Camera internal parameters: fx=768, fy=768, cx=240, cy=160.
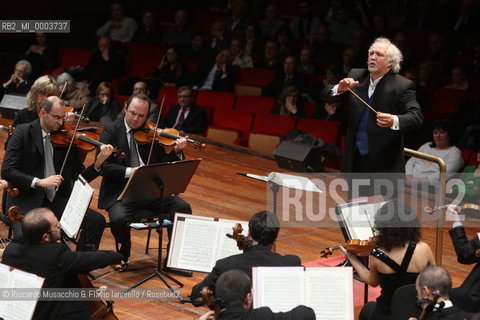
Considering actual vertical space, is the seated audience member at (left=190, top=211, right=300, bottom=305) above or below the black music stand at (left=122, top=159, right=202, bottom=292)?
below

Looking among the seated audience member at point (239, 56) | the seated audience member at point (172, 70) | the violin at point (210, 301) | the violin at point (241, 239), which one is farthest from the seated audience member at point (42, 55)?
the violin at point (210, 301)

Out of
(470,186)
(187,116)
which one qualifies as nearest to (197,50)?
(187,116)

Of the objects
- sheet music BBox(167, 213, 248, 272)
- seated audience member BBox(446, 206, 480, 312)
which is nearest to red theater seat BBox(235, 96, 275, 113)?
sheet music BBox(167, 213, 248, 272)

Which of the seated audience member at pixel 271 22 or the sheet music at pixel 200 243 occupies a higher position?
the seated audience member at pixel 271 22

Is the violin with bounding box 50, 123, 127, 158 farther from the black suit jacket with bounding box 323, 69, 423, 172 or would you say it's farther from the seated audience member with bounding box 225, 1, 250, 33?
the seated audience member with bounding box 225, 1, 250, 33

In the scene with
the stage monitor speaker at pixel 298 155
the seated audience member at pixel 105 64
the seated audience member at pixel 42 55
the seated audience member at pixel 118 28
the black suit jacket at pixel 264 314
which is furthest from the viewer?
the seated audience member at pixel 118 28

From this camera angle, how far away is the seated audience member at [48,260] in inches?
129

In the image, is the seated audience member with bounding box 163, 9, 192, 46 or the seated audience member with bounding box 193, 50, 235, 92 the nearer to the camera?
the seated audience member with bounding box 193, 50, 235, 92

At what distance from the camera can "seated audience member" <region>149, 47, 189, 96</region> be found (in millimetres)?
8227

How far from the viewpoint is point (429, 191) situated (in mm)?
6117

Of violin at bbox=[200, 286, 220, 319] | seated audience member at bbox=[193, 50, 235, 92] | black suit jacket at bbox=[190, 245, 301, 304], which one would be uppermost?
seated audience member at bbox=[193, 50, 235, 92]

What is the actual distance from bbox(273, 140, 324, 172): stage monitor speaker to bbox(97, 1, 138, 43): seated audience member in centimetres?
418

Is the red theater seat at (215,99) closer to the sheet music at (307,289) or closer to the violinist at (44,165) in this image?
the violinist at (44,165)

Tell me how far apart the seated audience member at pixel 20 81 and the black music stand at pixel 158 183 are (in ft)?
11.3
